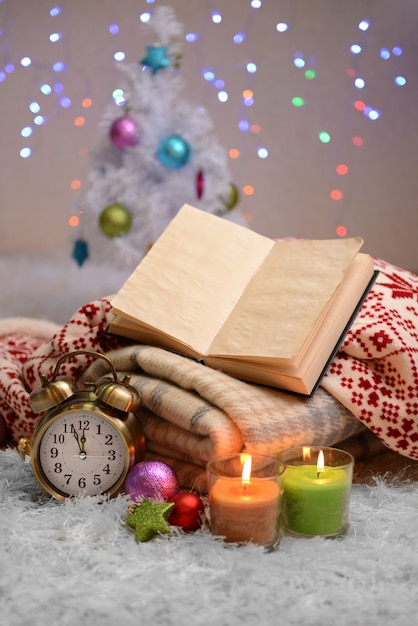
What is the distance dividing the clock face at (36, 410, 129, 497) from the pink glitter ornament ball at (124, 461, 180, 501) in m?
0.03

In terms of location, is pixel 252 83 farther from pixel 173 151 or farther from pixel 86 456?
pixel 86 456

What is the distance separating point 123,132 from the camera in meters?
2.85

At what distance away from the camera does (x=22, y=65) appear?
4.04 metres

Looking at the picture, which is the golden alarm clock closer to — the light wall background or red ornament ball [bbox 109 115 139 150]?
red ornament ball [bbox 109 115 139 150]

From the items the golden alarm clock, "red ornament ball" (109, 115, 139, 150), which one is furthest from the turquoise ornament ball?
the golden alarm clock

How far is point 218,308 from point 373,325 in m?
0.25

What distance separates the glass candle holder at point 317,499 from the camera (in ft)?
3.31

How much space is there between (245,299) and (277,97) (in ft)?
9.49

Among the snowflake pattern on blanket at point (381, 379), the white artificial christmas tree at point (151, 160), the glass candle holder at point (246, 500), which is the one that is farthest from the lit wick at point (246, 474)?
the white artificial christmas tree at point (151, 160)

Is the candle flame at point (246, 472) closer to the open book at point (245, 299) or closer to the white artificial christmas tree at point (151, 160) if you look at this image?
the open book at point (245, 299)

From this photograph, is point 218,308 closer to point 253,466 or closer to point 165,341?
point 165,341

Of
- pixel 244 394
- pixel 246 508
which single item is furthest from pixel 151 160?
pixel 246 508

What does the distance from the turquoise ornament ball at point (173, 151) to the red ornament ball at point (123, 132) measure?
0.35 feet

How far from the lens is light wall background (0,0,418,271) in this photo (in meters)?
3.80
